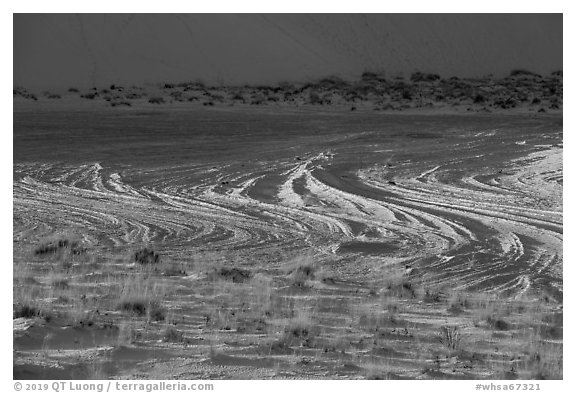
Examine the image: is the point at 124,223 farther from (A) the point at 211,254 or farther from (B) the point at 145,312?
(B) the point at 145,312

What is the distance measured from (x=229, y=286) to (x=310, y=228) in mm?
3302

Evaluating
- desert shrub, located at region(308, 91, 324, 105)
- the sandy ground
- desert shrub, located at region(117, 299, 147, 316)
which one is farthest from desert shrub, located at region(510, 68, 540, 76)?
desert shrub, located at region(117, 299, 147, 316)

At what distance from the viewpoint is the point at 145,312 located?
23.3 ft

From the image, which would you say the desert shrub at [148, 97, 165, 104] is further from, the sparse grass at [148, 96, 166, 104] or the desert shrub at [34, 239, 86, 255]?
the desert shrub at [34, 239, 86, 255]

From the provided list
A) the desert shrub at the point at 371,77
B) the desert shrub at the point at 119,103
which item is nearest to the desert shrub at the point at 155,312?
the desert shrub at the point at 119,103

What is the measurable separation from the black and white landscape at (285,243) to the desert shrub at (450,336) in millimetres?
17

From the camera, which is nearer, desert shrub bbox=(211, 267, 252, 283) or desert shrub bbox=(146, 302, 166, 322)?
desert shrub bbox=(146, 302, 166, 322)

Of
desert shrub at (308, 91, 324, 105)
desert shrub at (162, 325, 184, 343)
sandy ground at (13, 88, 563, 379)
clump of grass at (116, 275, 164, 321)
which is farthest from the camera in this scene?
desert shrub at (308, 91, 324, 105)

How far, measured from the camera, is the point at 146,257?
923 cm

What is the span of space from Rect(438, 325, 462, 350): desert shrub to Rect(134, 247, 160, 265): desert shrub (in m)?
3.38

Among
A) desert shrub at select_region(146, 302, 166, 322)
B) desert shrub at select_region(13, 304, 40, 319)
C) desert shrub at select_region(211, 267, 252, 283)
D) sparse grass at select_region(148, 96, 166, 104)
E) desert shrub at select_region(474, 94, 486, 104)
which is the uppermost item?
sparse grass at select_region(148, 96, 166, 104)

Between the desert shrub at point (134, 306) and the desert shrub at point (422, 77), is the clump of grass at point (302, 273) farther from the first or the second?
the desert shrub at point (422, 77)

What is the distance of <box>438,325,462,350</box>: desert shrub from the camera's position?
257 inches

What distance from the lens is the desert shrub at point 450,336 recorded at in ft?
21.4
